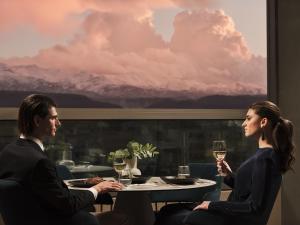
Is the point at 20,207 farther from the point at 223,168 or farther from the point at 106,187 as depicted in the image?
the point at 223,168

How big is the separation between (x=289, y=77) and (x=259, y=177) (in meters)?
3.15

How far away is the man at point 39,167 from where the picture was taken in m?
2.26

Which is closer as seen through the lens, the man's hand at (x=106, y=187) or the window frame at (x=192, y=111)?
the man's hand at (x=106, y=187)

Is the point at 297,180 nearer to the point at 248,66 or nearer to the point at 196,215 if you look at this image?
the point at 248,66

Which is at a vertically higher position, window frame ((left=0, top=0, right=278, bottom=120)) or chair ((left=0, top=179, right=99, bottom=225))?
window frame ((left=0, top=0, right=278, bottom=120))

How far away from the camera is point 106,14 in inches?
193

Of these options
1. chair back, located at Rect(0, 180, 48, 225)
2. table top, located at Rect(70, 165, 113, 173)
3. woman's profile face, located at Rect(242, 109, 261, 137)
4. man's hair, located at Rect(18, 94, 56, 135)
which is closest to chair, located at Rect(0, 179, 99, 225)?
chair back, located at Rect(0, 180, 48, 225)

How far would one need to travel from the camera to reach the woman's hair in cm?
257

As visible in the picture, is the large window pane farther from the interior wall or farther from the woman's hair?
the woman's hair

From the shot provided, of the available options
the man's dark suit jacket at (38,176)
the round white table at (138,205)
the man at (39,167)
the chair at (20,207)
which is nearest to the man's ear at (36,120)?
the man at (39,167)

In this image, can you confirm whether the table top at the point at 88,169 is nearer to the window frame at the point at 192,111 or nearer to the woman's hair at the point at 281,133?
the window frame at the point at 192,111

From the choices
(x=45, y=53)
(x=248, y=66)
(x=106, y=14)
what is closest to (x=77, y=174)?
(x=45, y=53)

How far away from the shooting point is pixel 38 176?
7.39 ft

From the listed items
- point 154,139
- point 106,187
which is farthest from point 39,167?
point 154,139
